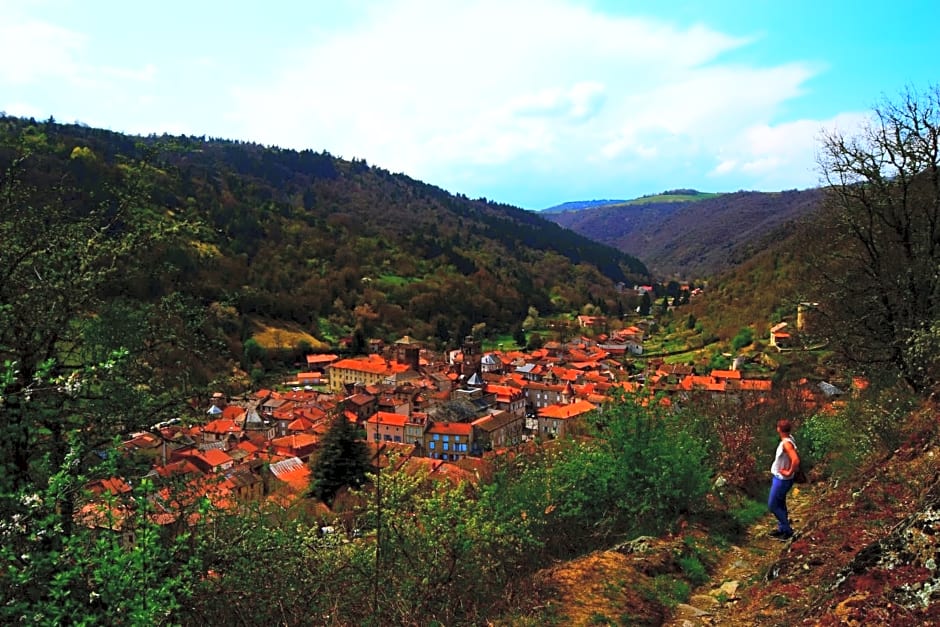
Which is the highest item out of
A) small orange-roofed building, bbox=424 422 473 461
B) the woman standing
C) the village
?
the woman standing

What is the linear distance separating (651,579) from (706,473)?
262 centimetres

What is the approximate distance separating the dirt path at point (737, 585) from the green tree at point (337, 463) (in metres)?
18.7

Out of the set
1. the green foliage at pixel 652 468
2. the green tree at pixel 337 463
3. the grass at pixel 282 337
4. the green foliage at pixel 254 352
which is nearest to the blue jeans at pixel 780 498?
the green foliage at pixel 652 468

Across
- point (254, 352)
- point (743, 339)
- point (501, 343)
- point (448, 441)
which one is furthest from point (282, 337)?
point (743, 339)

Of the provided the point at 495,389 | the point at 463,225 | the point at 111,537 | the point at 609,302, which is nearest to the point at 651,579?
the point at 111,537

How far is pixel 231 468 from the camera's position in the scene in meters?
30.9

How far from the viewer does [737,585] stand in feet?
20.8

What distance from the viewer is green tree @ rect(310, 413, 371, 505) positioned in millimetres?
24667

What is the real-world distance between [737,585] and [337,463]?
827 inches

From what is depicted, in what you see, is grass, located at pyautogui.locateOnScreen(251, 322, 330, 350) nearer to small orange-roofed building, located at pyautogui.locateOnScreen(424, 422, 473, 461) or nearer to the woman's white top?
small orange-roofed building, located at pyautogui.locateOnScreen(424, 422, 473, 461)

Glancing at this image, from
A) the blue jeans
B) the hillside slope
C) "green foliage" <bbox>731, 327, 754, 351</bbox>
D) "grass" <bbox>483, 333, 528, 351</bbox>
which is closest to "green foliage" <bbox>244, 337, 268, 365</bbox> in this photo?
"grass" <bbox>483, 333, 528, 351</bbox>

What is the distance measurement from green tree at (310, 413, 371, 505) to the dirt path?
1872 centimetres

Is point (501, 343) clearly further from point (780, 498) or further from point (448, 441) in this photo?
point (780, 498)

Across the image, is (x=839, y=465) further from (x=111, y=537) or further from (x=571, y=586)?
(x=111, y=537)
